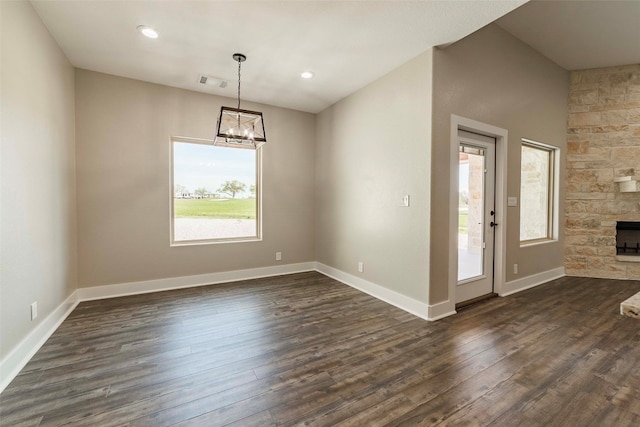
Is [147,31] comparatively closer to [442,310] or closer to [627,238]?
[442,310]

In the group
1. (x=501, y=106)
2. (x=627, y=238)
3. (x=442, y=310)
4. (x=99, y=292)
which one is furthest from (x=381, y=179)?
(x=627, y=238)

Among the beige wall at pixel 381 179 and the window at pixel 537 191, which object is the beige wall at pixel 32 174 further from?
the window at pixel 537 191

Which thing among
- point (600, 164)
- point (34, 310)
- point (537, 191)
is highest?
point (600, 164)

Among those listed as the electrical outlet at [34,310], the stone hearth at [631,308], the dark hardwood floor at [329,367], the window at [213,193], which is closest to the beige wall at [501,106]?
the dark hardwood floor at [329,367]

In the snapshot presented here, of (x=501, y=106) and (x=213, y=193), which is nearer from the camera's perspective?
(x=501, y=106)

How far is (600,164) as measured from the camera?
15.2 ft

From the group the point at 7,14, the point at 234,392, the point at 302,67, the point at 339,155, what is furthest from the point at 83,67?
the point at 234,392

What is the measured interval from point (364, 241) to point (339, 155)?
1.47 metres

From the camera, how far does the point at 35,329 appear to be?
93.0 inches

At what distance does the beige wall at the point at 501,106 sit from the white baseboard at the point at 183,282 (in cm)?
263

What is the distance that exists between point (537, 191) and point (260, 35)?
15.5 ft

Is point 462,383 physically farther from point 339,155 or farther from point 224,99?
point 224,99

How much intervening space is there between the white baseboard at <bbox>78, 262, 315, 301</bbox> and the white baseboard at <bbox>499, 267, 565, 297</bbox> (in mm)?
3021

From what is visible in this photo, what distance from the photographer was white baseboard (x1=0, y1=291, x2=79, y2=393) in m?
1.92
